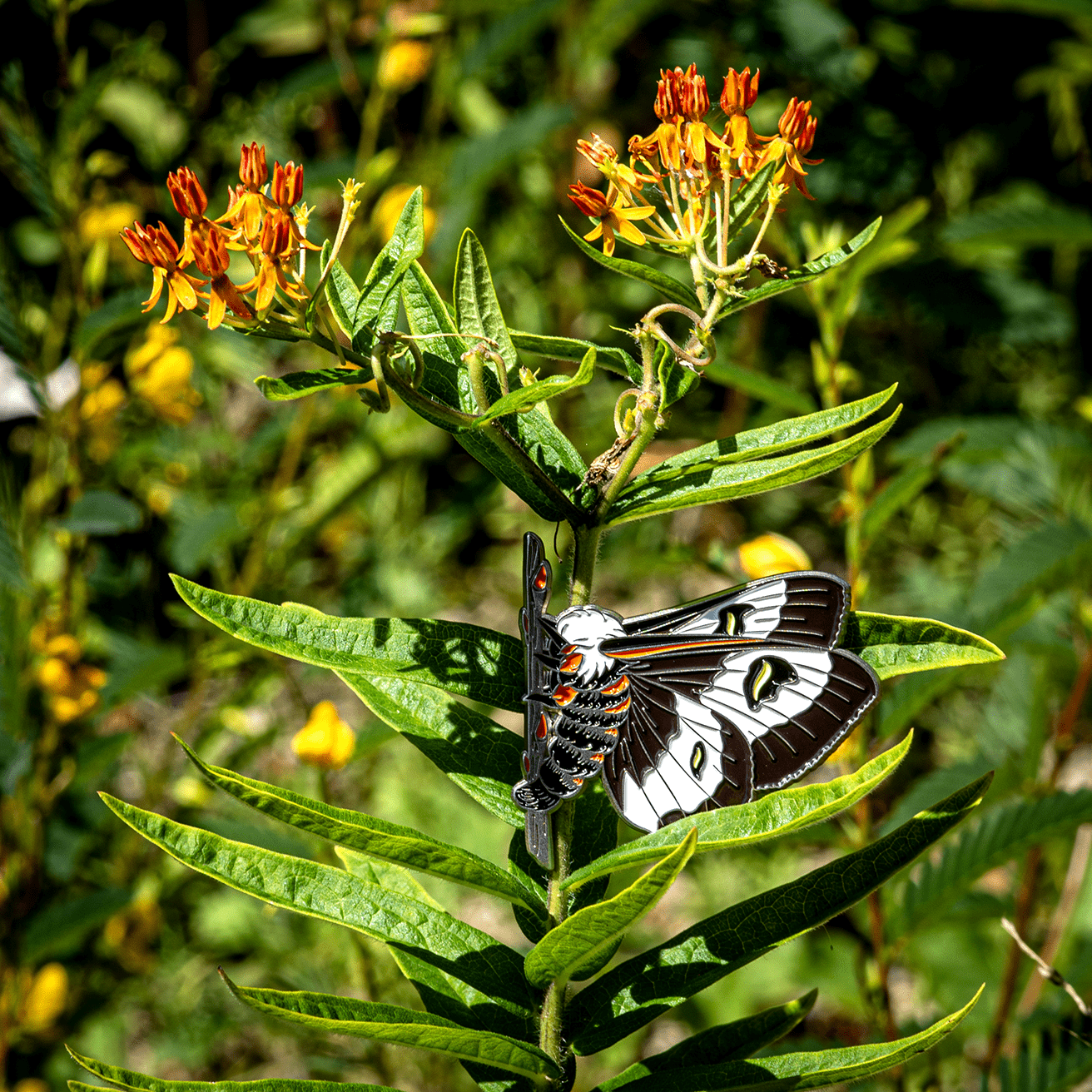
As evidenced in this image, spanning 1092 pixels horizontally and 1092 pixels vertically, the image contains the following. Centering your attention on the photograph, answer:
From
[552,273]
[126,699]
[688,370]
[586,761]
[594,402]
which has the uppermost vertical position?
[552,273]

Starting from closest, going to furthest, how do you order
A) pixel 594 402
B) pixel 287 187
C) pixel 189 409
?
pixel 287 187
pixel 189 409
pixel 594 402

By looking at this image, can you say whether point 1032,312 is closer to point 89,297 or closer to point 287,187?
point 89,297

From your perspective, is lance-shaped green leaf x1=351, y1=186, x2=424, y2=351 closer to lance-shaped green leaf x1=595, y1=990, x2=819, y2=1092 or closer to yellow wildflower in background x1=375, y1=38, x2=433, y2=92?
lance-shaped green leaf x1=595, y1=990, x2=819, y2=1092

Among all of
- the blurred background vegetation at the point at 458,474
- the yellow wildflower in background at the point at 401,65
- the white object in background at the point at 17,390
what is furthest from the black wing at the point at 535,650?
the yellow wildflower in background at the point at 401,65

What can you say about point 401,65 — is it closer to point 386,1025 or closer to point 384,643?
point 384,643

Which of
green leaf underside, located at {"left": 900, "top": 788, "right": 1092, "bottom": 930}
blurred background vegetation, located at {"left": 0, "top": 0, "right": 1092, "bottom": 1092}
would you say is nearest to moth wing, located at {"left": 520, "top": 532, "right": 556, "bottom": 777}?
blurred background vegetation, located at {"left": 0, "top": 0, "right": 1092, "bottom": 1092}

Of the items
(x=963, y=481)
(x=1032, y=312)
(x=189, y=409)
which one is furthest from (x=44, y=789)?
(x=1032, y=312)
